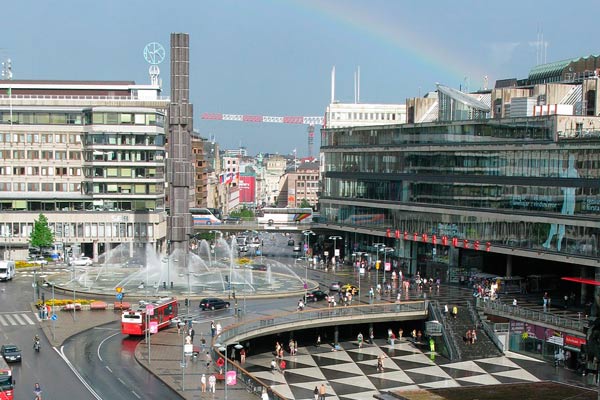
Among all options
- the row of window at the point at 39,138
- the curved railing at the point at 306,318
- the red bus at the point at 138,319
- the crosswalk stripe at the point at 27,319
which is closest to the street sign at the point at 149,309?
the red bus at the point at 138,319

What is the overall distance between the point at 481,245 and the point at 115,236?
60.8 metres

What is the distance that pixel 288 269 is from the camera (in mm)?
116688

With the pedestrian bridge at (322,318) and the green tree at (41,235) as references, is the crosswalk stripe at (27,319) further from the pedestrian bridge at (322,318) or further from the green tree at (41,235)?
the green tree at (41,235)

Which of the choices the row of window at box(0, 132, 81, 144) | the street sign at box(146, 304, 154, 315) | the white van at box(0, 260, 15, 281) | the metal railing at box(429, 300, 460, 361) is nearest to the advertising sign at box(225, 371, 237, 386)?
the street sign at box(146, 304, 154, 315)

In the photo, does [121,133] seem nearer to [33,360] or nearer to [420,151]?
[420,151]

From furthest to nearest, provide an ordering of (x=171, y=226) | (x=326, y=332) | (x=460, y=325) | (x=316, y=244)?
(x=316, y=244) → (x=171, y=226) → (x=326, y=332) → (x=460, y=325)

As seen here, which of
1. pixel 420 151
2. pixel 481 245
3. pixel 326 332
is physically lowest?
pixel 326 332

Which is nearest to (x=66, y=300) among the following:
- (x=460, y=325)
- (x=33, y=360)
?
(x=33, y=360)

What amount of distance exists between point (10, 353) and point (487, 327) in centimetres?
4252

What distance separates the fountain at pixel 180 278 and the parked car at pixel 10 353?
88.7 feet

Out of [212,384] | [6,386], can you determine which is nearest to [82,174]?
[212,384]

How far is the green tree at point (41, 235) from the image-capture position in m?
125

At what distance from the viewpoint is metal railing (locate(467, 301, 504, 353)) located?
255 ft

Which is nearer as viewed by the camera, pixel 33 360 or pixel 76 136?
pixel 33 360
